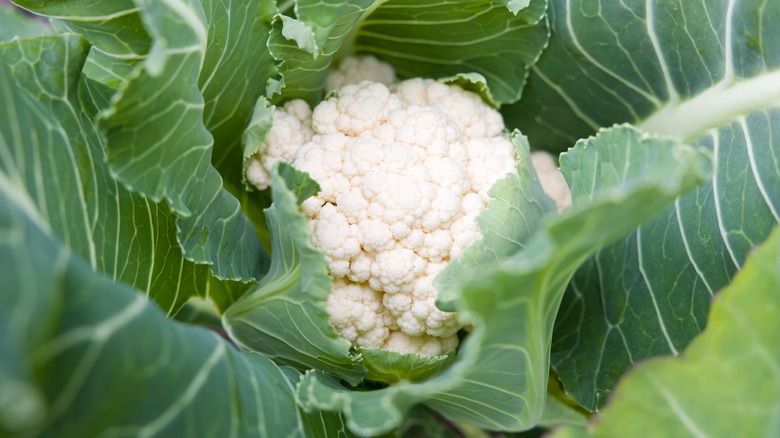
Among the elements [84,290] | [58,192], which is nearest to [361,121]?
[58,192]

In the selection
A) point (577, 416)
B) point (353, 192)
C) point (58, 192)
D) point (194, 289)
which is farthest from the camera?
point (577, 416)

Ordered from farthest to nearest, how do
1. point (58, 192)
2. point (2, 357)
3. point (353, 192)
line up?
point (353, 192) < point (58, 192) < point (2, 357)

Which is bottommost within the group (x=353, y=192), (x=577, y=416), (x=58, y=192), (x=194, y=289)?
(x=577, y=416)

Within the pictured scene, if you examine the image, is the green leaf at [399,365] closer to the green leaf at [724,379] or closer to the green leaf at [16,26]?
the green leaf at [724,379]

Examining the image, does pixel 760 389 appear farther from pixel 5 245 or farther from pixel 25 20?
pixel 25 20

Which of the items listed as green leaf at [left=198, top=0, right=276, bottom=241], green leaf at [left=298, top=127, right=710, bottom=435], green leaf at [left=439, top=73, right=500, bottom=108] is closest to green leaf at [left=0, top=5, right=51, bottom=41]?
green leaf at [left=198, top=0, right=276, bottom=241]
